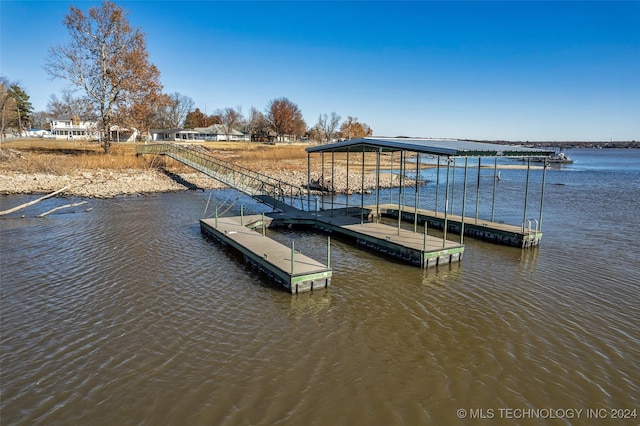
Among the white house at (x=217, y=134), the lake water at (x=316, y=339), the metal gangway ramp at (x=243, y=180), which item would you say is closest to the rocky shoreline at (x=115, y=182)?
the metal gangway ramp at (x=243, y=180)

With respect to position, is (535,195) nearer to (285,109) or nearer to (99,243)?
(99,243)

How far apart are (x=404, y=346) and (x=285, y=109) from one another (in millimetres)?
101726

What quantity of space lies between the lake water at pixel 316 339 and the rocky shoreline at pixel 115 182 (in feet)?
44.7

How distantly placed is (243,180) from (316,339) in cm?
2035

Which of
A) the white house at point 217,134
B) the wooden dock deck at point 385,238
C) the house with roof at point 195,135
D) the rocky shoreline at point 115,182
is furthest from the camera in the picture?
the white house at point 217,134

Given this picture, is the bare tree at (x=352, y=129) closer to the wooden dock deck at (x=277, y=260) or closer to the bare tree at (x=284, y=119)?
the bare tree at (x=284, y=119)

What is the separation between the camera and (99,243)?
16.3m

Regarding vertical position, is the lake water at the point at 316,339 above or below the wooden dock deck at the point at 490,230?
below

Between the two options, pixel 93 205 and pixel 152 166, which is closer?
pixel 93 205

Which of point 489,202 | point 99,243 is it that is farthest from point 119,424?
point 489,202

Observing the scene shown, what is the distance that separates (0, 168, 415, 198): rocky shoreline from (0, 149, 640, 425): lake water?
13615 mm

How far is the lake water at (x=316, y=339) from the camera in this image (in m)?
6.78

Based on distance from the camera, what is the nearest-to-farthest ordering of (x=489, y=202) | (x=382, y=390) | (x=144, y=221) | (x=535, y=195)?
(x=382, y=390) < (x=144, y=221) < (x=489, y=202) < (x=535, y=195)

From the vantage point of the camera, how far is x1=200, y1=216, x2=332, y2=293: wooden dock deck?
1148 cm
